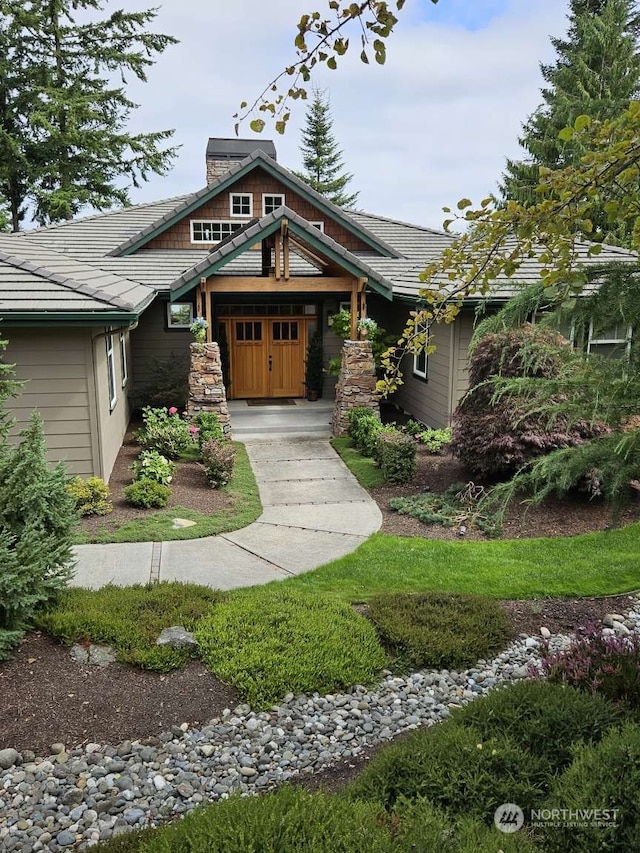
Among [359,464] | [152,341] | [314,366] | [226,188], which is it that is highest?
[226,188]

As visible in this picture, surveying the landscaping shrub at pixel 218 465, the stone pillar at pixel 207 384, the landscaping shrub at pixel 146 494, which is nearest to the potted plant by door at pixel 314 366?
the stone pillar at pixel 207 384

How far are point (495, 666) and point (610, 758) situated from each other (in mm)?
2366

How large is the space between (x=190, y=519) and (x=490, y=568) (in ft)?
14.0

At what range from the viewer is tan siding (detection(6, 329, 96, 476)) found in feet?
31.3

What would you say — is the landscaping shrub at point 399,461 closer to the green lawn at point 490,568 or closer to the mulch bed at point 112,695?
the green lawn at point 490,568

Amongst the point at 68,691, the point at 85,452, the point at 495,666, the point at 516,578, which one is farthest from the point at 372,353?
the point at 68,691

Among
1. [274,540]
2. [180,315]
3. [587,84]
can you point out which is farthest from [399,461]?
[587,84]

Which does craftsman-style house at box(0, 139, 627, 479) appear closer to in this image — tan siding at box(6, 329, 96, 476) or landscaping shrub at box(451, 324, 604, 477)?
tan siding at box(6, 329, 96, 476)

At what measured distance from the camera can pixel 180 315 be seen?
56.1 ft

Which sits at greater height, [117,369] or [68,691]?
[117,369]

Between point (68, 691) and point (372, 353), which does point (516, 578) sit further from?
point (372, 353)

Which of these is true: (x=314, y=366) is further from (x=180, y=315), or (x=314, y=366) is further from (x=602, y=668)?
(x=602, y=668)

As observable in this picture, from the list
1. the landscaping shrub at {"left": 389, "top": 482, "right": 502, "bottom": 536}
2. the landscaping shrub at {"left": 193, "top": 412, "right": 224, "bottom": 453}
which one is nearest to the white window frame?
the landscaping shrub at {"left": 193, "top": 412, "right": 224, "bottom": 453}

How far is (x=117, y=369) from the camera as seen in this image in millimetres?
13195
